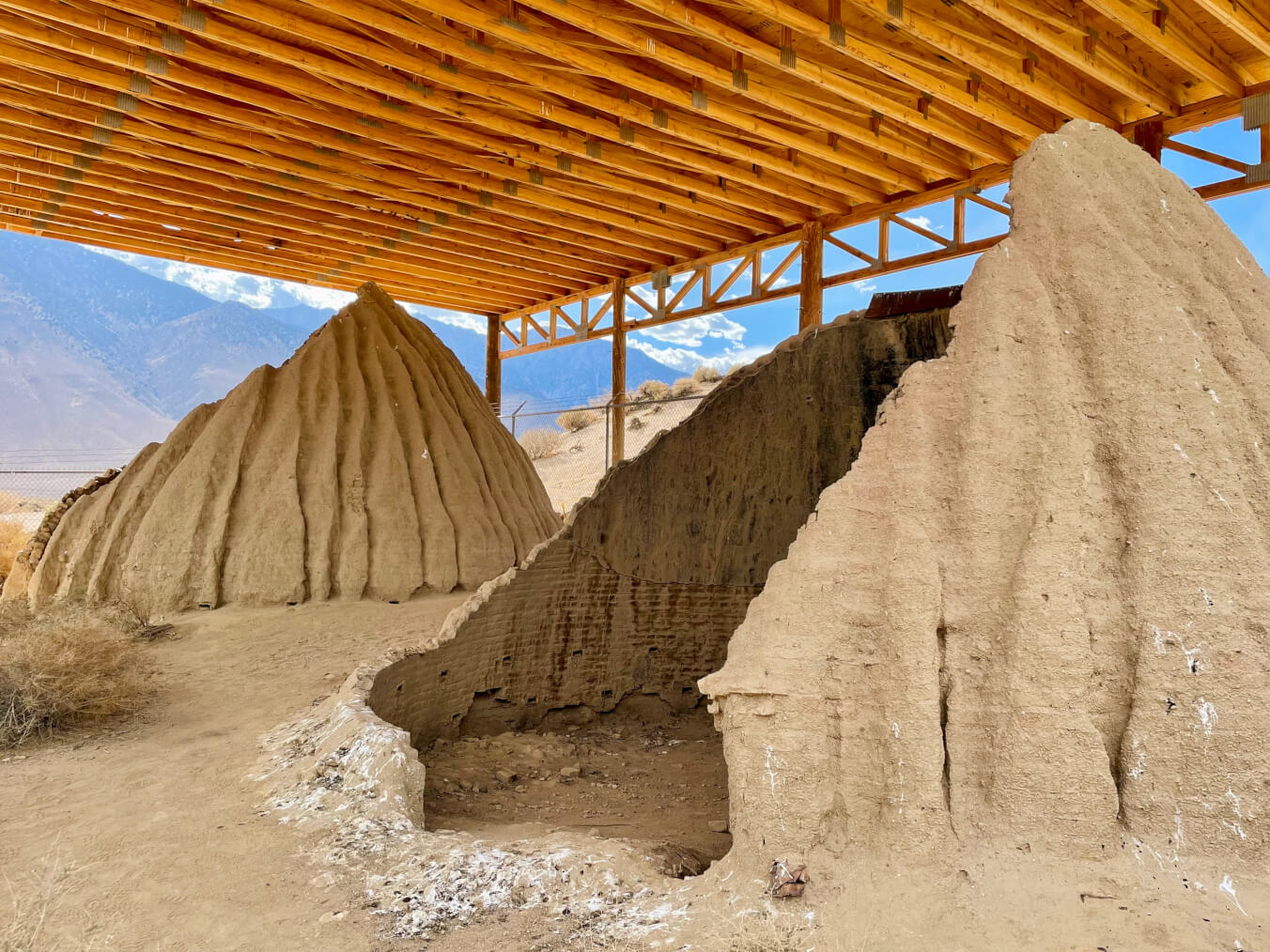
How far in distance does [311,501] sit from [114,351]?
3726 inches

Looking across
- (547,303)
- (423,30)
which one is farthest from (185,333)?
(423,30)

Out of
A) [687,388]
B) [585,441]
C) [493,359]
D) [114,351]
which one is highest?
[114,351]

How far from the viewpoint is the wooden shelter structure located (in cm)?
578

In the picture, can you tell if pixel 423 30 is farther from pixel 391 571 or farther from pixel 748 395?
pixel 391 571

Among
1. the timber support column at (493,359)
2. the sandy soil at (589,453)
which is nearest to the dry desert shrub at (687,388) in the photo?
the sandy soil at (589,453)

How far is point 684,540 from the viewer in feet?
20.6

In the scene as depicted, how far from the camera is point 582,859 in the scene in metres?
3.11

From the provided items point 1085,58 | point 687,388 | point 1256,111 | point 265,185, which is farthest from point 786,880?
point 687,388

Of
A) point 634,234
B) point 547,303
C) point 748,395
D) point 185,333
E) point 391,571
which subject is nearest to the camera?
point 748,395

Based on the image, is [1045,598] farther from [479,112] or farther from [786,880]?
[479,112]

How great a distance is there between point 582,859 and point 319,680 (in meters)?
3.33

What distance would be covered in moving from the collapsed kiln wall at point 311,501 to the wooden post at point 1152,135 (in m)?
6.34

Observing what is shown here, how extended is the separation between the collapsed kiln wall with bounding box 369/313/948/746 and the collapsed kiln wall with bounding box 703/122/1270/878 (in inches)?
103

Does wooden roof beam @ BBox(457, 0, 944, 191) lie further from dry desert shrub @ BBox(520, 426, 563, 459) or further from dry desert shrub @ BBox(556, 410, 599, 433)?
dry desert shrub @ BBox(556, 410, 599, 433)
